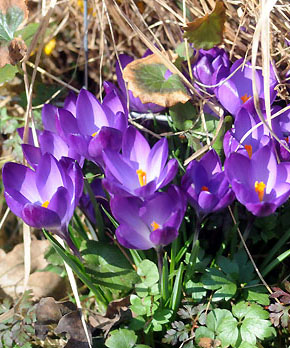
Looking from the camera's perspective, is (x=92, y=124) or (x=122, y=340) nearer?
(x=122, y=340)

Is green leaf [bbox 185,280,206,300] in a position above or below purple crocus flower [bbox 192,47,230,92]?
below

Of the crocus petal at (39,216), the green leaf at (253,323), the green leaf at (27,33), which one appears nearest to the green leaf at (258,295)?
the green leaf at (253,323)

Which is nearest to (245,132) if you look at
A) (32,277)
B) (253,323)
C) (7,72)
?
(253,323)

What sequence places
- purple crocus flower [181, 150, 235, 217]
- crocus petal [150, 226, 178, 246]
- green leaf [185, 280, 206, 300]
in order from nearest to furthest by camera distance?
1. crocus petal [150, 226, 178, 246]
2. purple crocus flower [181, 150, 235, 217]
3. green leaf [185, 280, 206, 300]

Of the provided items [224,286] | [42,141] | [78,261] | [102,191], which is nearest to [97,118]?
[42,141]

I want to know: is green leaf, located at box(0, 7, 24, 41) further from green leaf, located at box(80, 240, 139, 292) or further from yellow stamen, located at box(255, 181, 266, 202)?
yellow stamen, located at box(255, 181, 266, 202)

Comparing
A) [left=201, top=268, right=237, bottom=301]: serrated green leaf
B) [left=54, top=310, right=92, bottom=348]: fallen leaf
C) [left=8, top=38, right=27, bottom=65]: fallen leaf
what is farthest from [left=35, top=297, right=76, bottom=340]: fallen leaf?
[left=8, top=38, right=27, bottom=65]: fallen leaf

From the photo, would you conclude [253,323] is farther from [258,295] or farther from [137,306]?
[137,306]
